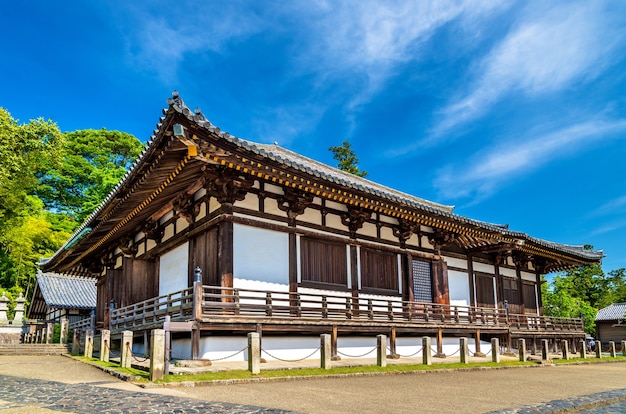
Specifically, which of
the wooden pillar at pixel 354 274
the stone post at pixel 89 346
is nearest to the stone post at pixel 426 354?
the wooden pillar at pixel 354 274

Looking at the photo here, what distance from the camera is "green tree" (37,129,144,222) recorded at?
4703 cm

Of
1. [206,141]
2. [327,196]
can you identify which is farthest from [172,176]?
[327,196]

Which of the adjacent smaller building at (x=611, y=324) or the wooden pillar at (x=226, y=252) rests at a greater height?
the wooden pillar at (x=226, y=252)

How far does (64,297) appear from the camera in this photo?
118 ft

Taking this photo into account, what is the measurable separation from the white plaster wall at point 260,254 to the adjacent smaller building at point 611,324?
139ft

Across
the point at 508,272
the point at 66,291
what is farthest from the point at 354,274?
the point at 66,291

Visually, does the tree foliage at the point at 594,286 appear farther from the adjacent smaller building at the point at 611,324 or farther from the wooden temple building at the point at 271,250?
the wooden temple building at the point at 271,250

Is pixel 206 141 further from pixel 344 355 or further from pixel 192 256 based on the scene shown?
pixel 344 355

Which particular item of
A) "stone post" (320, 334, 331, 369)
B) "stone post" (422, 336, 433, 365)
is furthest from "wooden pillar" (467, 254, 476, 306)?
"stone post" (320, 334, 331, 369)

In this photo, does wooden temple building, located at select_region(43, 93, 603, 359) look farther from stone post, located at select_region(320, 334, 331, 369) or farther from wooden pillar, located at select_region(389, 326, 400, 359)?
stone post, located at select_region(320, 334, 331, 369)

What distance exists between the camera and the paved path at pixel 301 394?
294 inches

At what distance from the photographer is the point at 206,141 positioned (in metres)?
11.6

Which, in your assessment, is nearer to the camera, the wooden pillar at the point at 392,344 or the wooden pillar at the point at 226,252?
the wooden pillar at the point at 226,252

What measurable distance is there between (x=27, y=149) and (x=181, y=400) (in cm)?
3096
